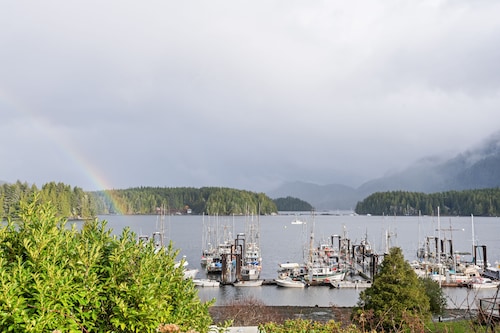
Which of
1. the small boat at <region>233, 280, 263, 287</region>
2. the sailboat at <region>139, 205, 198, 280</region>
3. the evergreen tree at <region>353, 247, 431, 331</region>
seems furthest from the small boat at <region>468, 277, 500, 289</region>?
the evergreen tree at <region>353, 247, 431, 331</region>

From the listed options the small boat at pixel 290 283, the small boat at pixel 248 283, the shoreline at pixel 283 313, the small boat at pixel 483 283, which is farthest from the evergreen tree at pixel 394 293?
the small boat at pixel 483 283

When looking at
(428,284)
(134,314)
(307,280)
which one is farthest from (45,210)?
(307,280)

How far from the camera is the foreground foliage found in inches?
227

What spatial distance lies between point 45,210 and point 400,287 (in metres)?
16.4

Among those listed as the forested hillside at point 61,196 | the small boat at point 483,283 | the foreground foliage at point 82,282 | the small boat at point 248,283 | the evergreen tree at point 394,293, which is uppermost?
the forested hillside at point 61,196

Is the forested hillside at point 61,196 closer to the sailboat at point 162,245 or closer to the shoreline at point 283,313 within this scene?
the sailboat at point 162,245

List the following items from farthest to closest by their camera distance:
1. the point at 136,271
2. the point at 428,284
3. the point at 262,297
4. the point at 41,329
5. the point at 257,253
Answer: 1. the point at 257,253
2. the point at 262,297
3. the point at 428,284
4. the point at 136,271
5. the point at 41,329

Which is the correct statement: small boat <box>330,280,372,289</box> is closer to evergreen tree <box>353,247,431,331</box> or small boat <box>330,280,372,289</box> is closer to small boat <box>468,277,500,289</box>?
small boat <box>468,277,500,289</box>

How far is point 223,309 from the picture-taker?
109 feet

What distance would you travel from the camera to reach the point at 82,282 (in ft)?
20.6

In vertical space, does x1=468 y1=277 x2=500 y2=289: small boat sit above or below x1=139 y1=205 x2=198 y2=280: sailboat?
below

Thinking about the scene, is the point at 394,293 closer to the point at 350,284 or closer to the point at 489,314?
the point at 489,314

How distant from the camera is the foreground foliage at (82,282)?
5.76 meters

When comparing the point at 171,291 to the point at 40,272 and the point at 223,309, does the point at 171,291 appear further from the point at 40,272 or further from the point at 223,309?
the point at 223,309
